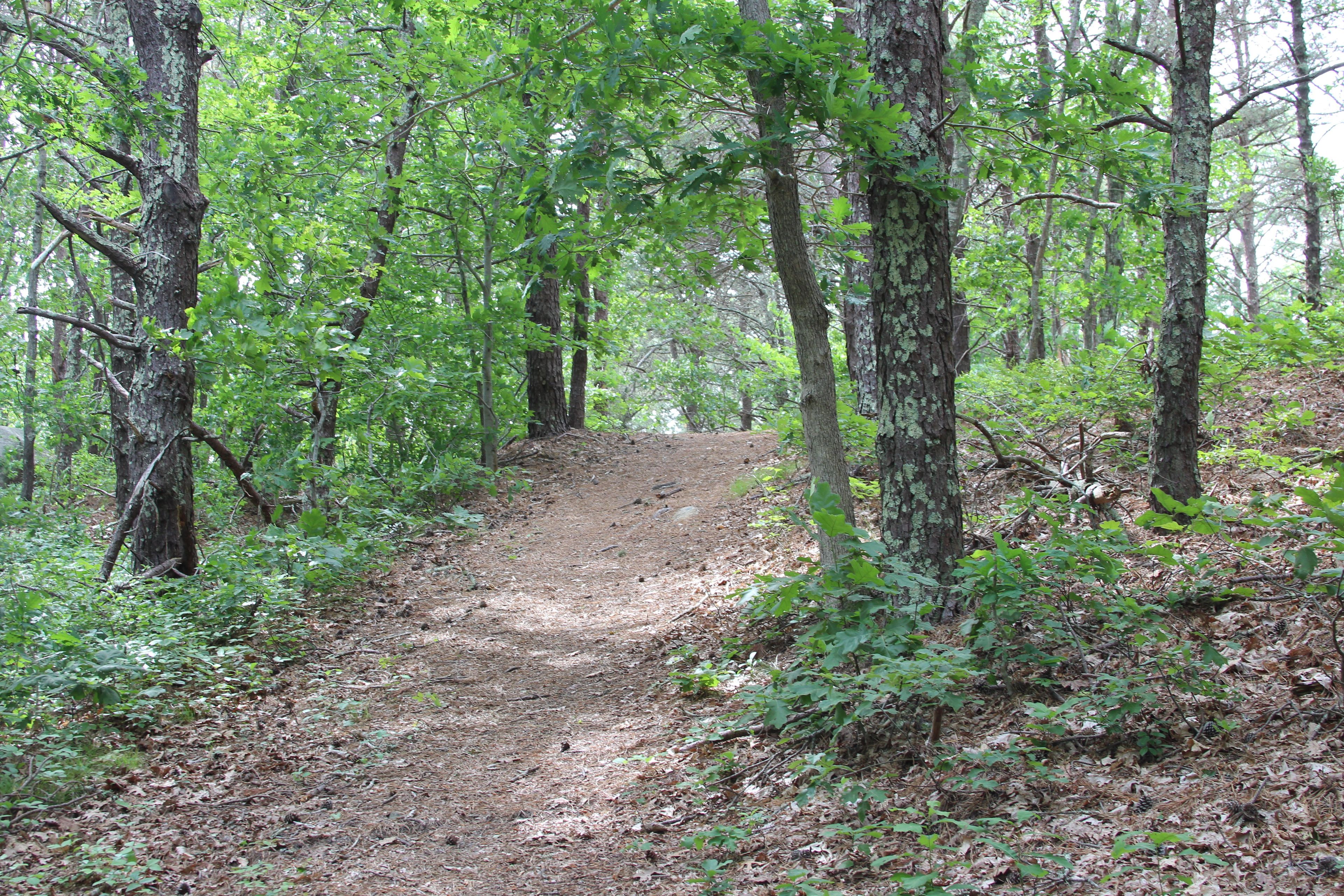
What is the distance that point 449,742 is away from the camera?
4703 millimetres

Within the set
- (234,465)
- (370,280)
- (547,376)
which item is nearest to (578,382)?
(547,376)

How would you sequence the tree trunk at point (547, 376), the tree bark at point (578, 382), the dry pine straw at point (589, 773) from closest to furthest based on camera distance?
the dry pine straw at point (589, 773)
the tree trunk at point (547, 376)
the tree bark at point (578, 382)

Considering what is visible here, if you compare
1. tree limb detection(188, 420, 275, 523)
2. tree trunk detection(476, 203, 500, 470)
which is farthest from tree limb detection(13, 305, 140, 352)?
tree trunk detection(476, 203, 500, 470)

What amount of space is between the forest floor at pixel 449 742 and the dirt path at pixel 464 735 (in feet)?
0.04

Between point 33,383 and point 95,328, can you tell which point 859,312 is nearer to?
point 95,328

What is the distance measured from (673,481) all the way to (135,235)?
22.2ft

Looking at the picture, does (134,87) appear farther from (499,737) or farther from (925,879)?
(925,879)

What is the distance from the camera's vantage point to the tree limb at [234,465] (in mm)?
6434

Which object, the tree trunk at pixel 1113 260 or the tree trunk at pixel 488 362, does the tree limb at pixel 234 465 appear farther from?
the tree trunk at pixel 1113 260

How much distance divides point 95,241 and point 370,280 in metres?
4.34

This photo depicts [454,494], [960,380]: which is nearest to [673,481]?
[454,494]

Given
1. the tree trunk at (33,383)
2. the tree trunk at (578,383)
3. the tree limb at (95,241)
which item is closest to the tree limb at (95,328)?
the tree limb at (95,241)

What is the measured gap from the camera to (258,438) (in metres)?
10.4

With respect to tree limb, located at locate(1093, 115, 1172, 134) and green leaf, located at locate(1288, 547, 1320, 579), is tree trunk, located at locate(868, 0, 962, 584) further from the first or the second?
green leaf, located at locate(1288, 547, 1320, 579)
